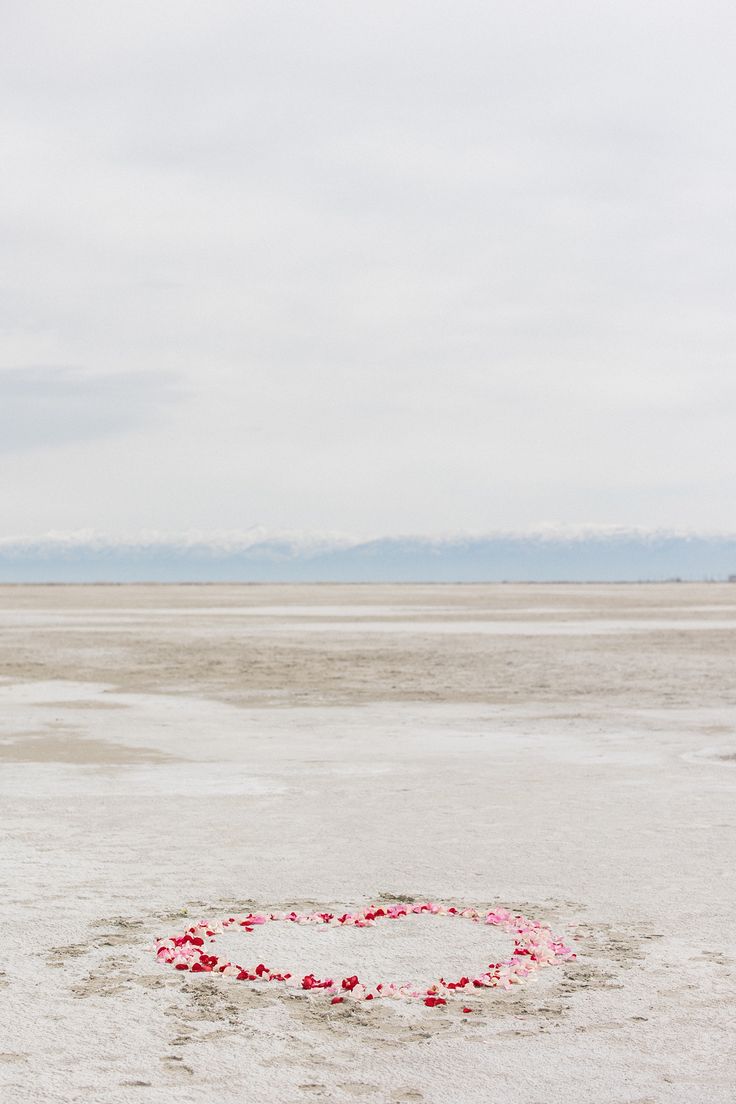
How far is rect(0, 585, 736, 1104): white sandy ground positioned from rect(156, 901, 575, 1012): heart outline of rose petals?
14 cm

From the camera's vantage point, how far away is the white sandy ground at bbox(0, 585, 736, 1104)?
599 cm

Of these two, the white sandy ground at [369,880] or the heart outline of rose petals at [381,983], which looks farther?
the heart outline of rose petals at [381,983]

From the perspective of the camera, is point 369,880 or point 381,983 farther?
point 369,880

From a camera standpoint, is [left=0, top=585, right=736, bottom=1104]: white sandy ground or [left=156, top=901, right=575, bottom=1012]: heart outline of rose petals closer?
[left=0, top=585, right=736, bottom=1104]: white sandy ground

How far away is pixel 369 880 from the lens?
31.7ft

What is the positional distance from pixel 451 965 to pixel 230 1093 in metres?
2.23

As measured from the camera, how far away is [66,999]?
6.84 meters

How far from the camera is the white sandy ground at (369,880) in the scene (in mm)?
5992

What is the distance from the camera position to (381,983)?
7184mm

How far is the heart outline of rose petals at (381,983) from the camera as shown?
23.1ft

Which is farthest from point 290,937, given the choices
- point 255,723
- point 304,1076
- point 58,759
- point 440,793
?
point 255,723

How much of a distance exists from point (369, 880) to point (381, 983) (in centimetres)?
248

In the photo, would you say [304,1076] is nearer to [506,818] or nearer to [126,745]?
[506,818]

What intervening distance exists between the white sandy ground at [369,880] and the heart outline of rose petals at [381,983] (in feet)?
0.44
